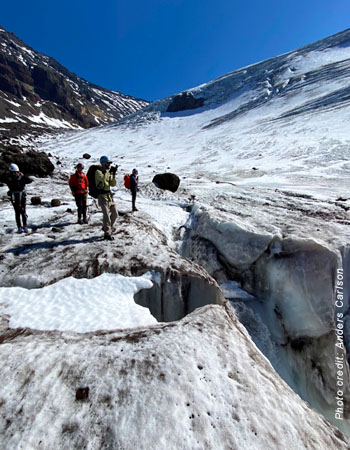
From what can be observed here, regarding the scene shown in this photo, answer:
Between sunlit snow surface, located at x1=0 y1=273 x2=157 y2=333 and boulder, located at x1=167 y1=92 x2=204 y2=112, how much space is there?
7807cm

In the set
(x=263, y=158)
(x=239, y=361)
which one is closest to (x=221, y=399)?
(x=239, y=361)

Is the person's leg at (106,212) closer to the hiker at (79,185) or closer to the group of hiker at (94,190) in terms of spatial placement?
the group of hiker at (94,190)

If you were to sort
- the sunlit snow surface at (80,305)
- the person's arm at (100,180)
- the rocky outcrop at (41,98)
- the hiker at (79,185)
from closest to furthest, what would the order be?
the sunlit snow surface at (80,305), the person's arm at (100,180), the hiker at (79,185), the rocky outcrop at (41,98)

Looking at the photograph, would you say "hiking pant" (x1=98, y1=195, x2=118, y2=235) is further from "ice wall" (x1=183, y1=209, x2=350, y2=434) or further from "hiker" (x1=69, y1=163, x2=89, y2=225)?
"ice wall" (x1=183, y1=209, x2=350, y2=434)

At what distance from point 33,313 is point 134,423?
3.05m

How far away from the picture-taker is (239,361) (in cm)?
368

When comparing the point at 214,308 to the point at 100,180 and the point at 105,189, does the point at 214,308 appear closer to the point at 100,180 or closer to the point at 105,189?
the point at 105,189

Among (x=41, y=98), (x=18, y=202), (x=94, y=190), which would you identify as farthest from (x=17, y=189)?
(x=41, y=98)

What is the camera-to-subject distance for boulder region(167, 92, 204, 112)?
7440 cm

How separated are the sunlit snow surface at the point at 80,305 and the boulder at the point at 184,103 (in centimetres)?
7807

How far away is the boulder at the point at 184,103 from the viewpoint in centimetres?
7440

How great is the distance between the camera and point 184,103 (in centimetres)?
7488

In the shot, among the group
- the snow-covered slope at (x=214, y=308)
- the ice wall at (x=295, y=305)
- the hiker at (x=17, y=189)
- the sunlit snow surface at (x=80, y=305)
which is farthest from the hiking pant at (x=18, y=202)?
the ice wall at (x=295, y=305)

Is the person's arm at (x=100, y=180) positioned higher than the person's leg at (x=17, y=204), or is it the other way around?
the person's arm at (x=100, y=180)
